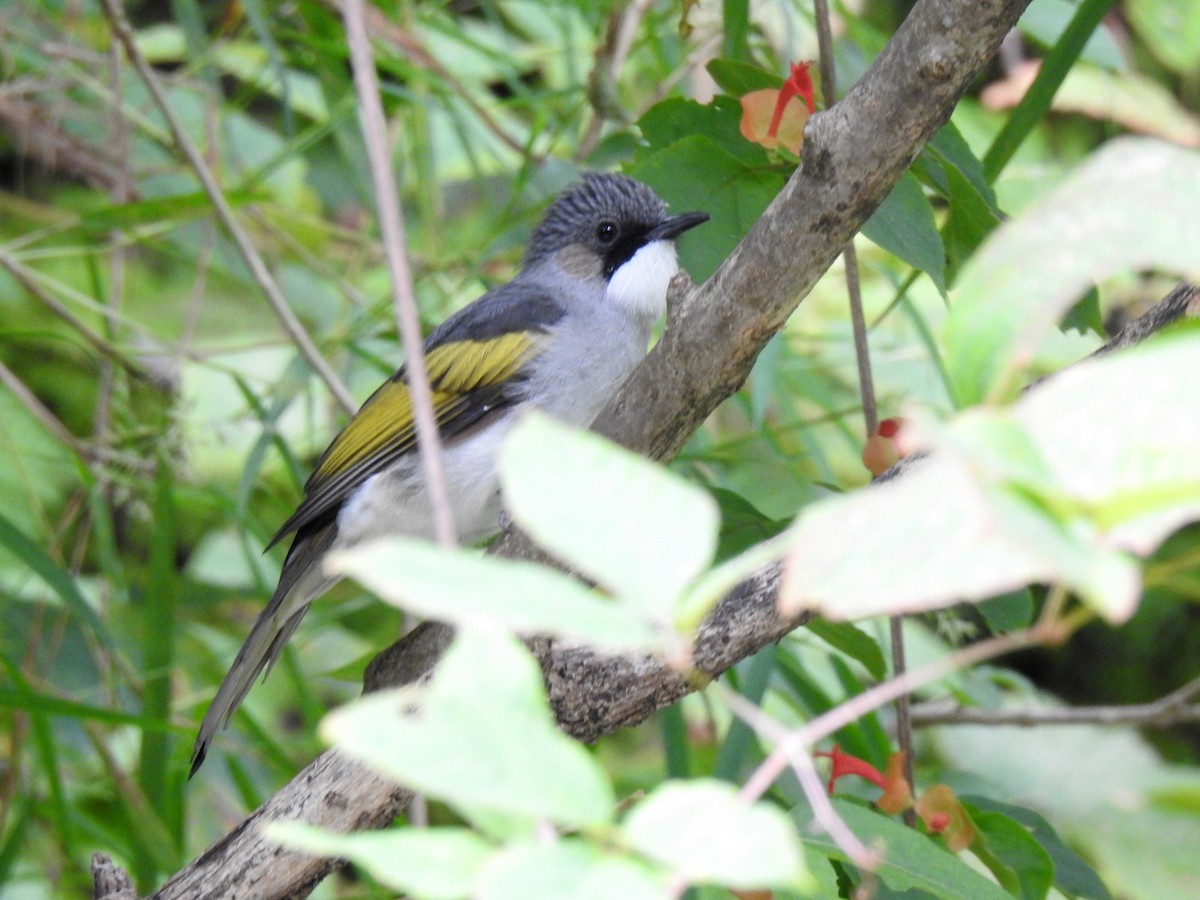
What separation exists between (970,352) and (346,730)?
0.39 metres

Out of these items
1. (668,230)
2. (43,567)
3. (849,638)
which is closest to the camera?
(849,638)

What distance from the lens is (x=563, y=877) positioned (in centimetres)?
66

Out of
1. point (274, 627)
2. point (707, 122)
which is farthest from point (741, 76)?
point (274, 627)

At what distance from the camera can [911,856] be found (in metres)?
1.59

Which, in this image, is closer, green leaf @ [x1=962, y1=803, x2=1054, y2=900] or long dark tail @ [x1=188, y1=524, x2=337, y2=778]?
green leaf @ [x1=962, y1=803, x2=1054, y2=900]

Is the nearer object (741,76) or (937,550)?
(937,550)

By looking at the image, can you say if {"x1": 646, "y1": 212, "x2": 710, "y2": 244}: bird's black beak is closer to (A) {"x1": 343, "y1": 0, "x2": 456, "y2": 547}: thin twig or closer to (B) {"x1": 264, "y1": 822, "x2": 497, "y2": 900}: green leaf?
(A) {"x1": 343, "y1": 0, "x2": 456, "y2": 547}: thin twig

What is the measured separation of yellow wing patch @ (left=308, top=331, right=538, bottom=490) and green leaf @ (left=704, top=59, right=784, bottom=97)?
1.27 m

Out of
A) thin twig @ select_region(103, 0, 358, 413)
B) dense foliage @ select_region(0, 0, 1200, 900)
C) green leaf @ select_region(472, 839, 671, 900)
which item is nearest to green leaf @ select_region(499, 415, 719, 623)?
dense foliage @ select_region(0, 0, 1200, 900)

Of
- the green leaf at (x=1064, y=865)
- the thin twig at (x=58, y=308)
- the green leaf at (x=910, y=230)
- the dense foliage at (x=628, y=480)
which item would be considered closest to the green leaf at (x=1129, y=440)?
the dense foliage at (x=628, y=480)

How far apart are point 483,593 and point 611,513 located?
82 mm

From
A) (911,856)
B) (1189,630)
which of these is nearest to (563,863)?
(911,856)

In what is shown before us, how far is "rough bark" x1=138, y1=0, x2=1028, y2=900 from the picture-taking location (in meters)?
1.62

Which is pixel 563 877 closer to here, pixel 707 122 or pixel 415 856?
pixel 415 856
